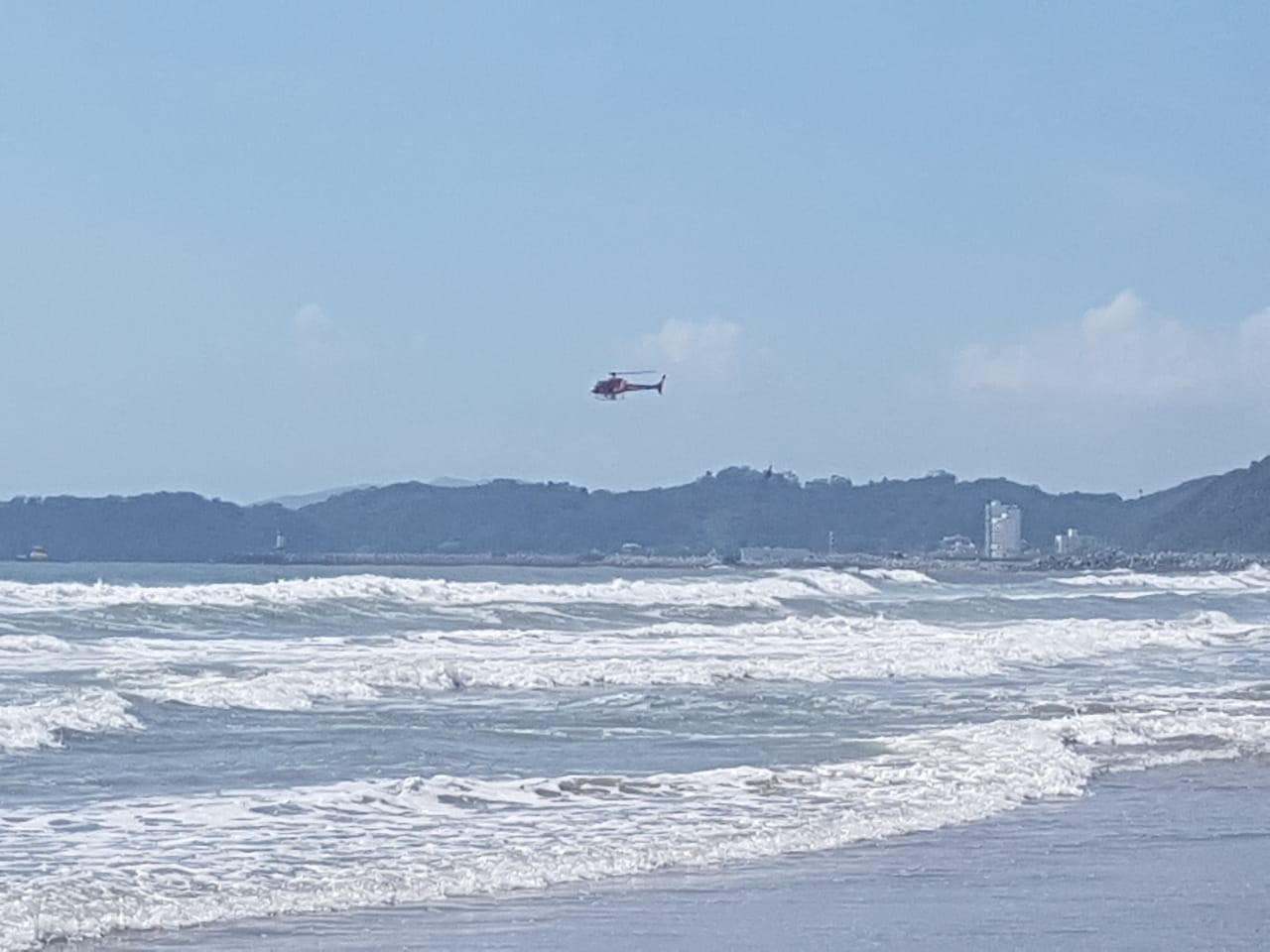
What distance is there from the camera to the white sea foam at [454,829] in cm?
973

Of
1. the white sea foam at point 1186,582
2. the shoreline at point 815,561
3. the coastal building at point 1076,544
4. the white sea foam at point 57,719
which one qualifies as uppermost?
the coastal building at point 1076,544

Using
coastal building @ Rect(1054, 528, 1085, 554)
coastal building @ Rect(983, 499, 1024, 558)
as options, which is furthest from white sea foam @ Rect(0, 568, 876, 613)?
coastal building @ Rect(1054, 528, 1085, 554)

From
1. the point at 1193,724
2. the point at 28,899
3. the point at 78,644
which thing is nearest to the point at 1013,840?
the point at 28,899

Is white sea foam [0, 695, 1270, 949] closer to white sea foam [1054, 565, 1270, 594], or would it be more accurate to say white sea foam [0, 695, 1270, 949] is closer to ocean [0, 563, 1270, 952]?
ocean [0, 563, 1270, 952]

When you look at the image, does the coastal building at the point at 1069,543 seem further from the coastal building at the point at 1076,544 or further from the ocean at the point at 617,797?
the ocean at the point at 617,797

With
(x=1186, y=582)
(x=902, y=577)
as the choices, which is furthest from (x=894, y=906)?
(x=1186, y=582)

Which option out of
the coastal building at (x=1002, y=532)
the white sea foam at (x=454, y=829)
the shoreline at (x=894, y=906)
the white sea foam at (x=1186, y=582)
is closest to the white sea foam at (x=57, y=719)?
the white sea foam at (x=454, y=829)

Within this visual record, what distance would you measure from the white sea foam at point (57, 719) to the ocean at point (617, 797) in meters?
0.06

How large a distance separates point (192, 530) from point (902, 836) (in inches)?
5670

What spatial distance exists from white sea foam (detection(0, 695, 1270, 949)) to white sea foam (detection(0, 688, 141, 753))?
3.29 m

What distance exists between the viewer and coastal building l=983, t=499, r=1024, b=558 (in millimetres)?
155625

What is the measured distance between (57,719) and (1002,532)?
14589cm

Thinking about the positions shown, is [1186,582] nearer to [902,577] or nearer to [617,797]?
[902,577]

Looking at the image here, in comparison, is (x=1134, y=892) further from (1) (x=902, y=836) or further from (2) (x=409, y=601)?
(2) (x=409, y=601)
